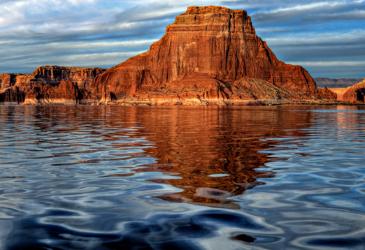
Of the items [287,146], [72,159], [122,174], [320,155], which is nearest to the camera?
[122,174]

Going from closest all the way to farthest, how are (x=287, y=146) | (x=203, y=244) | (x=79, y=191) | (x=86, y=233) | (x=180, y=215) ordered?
(x=203, y=244)
(x=86, y=233)
(x=180, y=215)
(x=79, y=191)
(x=287, y=146)

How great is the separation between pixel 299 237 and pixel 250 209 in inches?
63.8

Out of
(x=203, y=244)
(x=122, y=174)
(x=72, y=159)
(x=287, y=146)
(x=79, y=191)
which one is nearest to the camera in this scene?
(x=203, y=244)

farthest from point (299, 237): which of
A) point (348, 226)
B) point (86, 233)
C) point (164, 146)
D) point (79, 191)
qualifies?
point (164, 146)

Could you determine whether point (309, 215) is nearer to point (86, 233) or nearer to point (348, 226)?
point (348, 226)

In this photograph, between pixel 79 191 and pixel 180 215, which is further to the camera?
pixel 79 191

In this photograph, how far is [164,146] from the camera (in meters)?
20.2

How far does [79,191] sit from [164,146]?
10.3 meters

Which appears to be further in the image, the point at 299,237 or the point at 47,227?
the point at 47,227

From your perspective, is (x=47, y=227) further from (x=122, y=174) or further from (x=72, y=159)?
(x=72, y=159)

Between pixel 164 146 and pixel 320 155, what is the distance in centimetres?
678

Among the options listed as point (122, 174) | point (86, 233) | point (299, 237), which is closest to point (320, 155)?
point (122, 174)

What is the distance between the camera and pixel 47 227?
23.8ft

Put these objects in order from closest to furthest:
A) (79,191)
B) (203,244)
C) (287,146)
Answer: (203,244), (79,191), (287,146)
